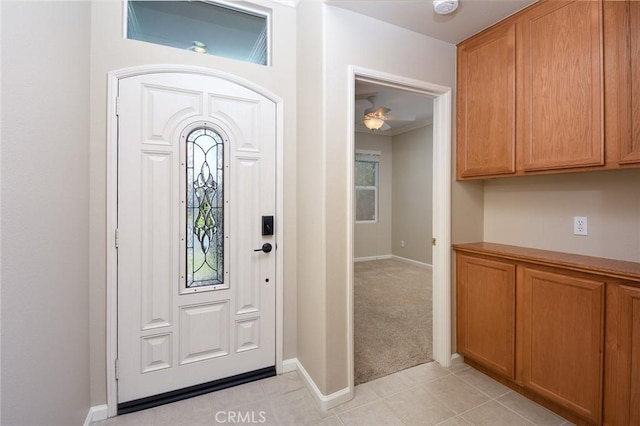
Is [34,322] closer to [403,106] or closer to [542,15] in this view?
Answer: [542,15]

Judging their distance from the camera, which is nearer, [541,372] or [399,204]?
[541,372]

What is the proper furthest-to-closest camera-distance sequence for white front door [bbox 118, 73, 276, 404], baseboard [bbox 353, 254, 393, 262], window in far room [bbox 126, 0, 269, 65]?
baseboard [bbox 353, 254, 393, 262]
window in far room [bbox 126, 0, 269, 65]
white front door [bbox 118, 73, 276, 404]

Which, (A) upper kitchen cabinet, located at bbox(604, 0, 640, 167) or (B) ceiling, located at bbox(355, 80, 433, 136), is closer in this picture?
(A) upper kitchen cabinet, located at bbox(604, 0, 640, 167)

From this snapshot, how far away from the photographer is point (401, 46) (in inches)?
79.5

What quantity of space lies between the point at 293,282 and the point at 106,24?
2055mm

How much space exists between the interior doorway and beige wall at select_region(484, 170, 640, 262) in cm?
128

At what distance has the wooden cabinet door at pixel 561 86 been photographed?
61.0 inches

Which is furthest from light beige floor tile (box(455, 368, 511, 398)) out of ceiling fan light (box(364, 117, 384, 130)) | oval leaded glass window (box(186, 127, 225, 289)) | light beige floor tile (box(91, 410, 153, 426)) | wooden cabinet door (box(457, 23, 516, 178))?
ceiling fan light (box(364, 117, 384, 130))

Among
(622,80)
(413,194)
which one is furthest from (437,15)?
(413,194)

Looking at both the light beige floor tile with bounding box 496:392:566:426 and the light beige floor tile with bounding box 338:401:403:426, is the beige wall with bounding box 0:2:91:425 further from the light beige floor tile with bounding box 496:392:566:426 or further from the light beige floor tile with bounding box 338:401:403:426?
the light beige floor tile with bounding box 496:392:566:426

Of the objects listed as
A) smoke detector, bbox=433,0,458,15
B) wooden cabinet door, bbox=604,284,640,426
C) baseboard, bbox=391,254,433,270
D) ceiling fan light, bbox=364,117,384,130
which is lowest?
baseboard, bbox=391,254,433,270

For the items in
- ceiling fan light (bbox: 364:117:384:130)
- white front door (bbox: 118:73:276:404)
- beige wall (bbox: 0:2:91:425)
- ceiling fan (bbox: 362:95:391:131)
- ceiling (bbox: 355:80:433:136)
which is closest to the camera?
beige wall (bbox: 0:2:91:425)

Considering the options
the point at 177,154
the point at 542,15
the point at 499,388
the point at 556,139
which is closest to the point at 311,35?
the point at 177,154

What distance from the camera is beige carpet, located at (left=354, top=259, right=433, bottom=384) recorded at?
7.56ft
